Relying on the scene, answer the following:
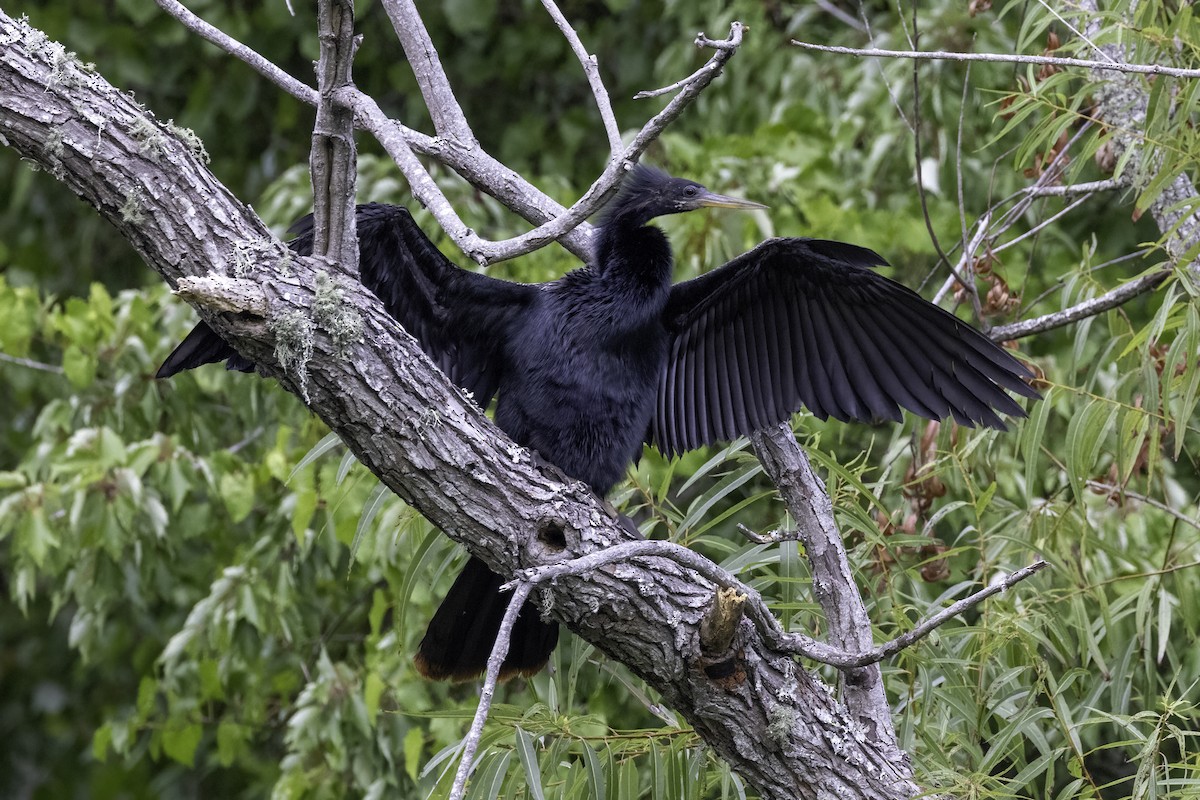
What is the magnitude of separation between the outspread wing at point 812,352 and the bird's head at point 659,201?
0.16 meters

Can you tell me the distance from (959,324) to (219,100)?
A: 3.35 metres

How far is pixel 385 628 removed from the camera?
3.72 m

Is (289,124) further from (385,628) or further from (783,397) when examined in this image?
(783,397)

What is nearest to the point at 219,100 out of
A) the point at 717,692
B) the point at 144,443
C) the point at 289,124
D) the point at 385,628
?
the point at 289,124

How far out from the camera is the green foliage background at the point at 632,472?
2098mm

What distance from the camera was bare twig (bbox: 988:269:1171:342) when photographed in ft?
7.32

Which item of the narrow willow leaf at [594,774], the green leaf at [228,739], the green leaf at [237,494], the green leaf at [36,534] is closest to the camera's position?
the narrow willow leaf at [594,774]

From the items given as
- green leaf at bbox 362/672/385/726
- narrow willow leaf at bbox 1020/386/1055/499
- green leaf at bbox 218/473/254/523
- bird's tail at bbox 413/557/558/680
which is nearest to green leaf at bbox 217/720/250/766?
green leaf at bbox 218/473/254/523

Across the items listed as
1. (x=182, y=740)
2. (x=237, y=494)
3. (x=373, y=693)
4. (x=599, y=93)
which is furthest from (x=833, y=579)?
(x=182, y=740)

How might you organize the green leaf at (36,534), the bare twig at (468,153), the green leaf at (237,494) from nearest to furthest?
the bare twig at (468,153) → the green leaf at (36,534) → the green leaf at (237,494)

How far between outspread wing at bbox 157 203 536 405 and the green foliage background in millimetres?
268

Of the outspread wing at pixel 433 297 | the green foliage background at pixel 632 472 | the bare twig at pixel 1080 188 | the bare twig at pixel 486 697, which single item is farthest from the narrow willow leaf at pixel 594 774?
the bare twig at pixel 1080 188

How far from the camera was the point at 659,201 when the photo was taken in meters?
2.38

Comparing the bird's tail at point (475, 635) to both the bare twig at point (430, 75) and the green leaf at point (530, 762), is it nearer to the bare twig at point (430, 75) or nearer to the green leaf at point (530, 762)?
the green leaf at point (530, 762)
